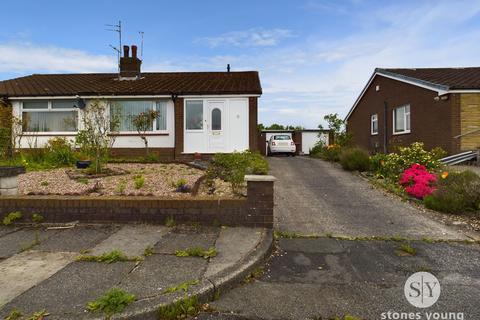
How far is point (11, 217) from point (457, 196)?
25.8 ft

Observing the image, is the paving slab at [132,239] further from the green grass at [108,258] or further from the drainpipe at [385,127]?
the drainpipe at [385,127]

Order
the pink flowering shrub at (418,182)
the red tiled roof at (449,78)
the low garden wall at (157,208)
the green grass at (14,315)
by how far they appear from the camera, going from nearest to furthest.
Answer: the green grass at (14,315) < the low garden wall at (157,208) < the pink flowering shrub at (418,182) < the red tiled roof at (449,78)

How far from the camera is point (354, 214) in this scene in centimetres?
612

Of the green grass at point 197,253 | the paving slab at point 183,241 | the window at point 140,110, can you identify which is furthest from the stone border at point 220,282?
the window at point 140,110

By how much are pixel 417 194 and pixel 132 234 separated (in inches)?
244

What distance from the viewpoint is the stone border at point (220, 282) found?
8.68 ft

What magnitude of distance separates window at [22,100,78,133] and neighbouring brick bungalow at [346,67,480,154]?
1558 centimetres

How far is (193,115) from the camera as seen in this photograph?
13.4m

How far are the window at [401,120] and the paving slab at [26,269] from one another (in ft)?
53.8

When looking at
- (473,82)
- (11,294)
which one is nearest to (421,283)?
(11,294)

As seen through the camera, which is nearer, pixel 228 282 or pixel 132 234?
pixel 228 282

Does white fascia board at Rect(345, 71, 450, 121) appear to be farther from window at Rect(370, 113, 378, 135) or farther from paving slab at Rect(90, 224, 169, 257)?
paving slab at Rect(90, 224, 169, 257)

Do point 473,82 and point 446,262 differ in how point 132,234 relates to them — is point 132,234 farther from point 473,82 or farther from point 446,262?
point 473,82

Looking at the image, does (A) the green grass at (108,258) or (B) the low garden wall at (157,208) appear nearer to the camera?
(A) the green grass at (108,258)
